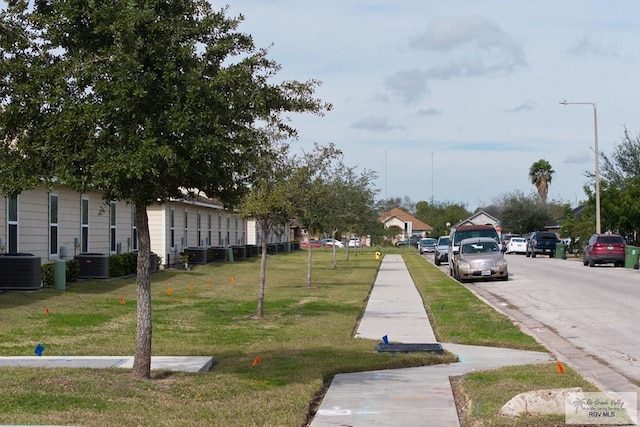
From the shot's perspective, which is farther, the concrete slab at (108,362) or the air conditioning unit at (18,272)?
the air conditioning unit at (18,272)

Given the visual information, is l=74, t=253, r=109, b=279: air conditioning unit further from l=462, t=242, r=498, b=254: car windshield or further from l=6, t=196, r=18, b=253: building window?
l=462, t=242, r=498, b=254: car windshield

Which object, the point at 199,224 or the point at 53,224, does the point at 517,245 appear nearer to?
the point at 199,224

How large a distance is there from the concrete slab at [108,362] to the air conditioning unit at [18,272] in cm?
960

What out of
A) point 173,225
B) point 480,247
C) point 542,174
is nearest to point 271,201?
point 480,247

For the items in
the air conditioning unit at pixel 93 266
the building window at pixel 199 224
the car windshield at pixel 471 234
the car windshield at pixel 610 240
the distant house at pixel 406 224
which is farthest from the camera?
the distant house at pixel 406 224

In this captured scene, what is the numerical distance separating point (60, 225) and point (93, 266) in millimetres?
1572

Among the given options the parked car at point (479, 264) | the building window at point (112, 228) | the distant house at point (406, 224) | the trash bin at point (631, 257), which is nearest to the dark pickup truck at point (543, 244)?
the trash bin at point (631, 257)

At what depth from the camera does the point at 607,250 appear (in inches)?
1668

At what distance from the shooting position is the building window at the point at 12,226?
73.4ft

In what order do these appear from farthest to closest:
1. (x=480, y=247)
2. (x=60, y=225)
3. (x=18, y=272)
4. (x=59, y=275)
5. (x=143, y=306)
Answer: (x=480, y=247) < (x=60, y=225) < (x=59, y=275) < (x=18, y=272) < (x=143, y=306)

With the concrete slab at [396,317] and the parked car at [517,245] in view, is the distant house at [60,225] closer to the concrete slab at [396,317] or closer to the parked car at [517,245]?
the concrete slab at [396,317]

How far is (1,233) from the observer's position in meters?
22.0

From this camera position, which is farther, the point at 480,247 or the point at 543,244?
the point at 543,244

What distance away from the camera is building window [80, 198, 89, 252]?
28.2 m
